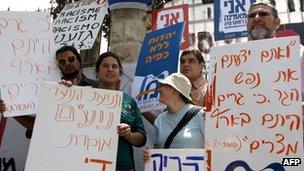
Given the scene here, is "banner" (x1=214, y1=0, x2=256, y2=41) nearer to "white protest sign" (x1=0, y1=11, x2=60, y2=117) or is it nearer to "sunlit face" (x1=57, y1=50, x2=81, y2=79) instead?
"sunlit face" (x1=57, y1=50, x2=81, y2=79)

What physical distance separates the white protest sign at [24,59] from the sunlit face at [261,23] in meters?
1.44

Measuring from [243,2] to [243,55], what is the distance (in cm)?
383

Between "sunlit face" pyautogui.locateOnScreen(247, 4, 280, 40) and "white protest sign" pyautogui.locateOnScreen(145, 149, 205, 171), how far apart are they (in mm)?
889

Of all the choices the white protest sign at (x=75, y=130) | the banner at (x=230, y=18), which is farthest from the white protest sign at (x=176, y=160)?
the banner at (x=230, y=18)

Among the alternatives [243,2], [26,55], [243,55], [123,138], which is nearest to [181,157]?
[123,138]

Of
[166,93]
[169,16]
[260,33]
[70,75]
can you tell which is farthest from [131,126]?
[169,16]

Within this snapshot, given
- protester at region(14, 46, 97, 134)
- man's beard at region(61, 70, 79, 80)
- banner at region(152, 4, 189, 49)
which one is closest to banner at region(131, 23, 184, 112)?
protester at region(14, 46, 97, 134)

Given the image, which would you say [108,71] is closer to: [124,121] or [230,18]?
[124,121]

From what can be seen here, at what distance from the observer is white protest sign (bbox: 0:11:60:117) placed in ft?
10.7

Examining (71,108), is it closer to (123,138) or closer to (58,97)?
(58,97)

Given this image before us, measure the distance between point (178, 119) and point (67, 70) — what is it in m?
0.99

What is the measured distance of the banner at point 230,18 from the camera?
6344 mm

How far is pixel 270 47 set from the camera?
2.66 m

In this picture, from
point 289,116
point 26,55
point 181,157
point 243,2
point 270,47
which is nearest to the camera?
point 289,116
